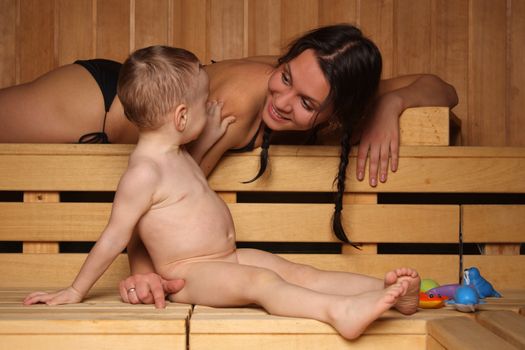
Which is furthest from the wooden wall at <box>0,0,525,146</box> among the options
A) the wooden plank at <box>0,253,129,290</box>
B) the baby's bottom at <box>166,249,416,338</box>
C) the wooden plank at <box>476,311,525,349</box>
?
the wooden plank at <box>476,311,525,349</box>

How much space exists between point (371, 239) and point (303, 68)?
0.51m

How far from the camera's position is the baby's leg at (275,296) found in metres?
1.30

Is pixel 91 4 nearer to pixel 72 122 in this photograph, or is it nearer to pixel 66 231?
pixel 72 122

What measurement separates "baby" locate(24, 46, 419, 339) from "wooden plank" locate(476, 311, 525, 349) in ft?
0.48

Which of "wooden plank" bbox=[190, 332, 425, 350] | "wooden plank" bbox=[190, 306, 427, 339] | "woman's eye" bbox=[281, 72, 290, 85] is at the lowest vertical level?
"wooden plank" bbox=[190, 332, 425, 350]

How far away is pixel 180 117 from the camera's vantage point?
5.20ft

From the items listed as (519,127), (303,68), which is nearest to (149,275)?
(303,68)

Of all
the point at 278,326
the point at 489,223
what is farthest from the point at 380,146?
the point at 278,326

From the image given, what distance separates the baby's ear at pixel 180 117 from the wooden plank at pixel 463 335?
70cm

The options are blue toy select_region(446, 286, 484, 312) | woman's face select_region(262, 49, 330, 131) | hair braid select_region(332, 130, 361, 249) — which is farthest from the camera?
hair braid select_region(332, 130, 361, 249)

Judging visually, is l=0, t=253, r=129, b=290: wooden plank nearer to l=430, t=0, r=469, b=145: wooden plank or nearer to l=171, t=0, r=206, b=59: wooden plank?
l=171, t=0, r=206, b=59: wooden plank

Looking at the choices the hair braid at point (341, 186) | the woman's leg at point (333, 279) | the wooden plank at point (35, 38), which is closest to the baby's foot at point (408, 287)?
the woman's leg at point (333, 279)

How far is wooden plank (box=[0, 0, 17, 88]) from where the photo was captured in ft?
8.70

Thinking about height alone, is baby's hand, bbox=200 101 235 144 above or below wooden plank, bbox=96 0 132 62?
below
